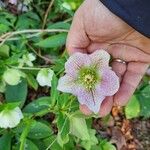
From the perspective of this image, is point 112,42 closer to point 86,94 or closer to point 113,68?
point 113,68

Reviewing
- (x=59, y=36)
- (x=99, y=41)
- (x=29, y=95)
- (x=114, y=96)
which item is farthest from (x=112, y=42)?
(x=29, y=95)

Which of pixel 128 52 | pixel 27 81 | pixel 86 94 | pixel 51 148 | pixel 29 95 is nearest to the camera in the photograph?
pixel 86 94

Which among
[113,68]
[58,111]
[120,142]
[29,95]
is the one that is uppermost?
[113,68]

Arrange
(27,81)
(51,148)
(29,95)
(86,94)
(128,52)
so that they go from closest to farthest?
(86,94)
(128,52)
(51,148)
(27,81)
(29,95)

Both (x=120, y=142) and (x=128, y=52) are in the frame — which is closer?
(x=128, y=52)

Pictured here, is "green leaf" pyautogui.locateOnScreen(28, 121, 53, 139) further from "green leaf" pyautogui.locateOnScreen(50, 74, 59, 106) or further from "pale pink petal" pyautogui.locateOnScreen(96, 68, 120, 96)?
"pale pink petal" pyautogui.locateOnScreen(96, 68, 120, 96)

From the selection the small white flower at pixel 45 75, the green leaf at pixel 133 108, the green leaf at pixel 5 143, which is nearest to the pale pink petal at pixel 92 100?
the small white flower at pixel 45 75
